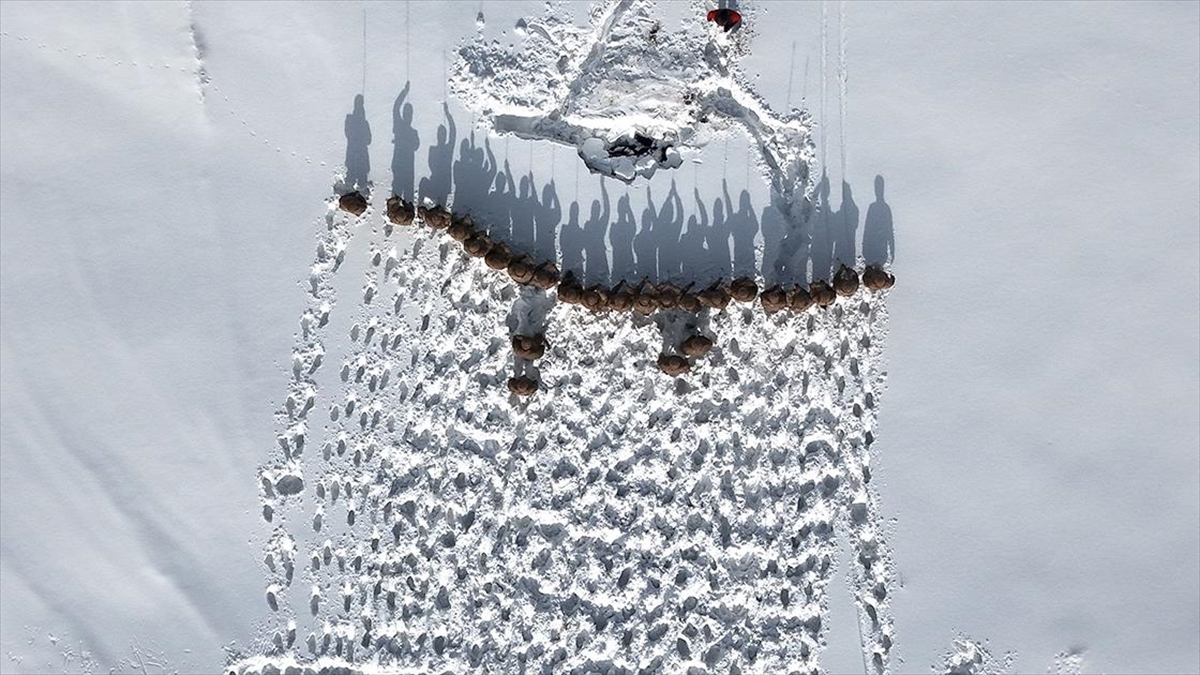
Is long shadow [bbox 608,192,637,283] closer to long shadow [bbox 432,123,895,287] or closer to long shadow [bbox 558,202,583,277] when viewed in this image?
long shadow [bbox 432,123,895,287]

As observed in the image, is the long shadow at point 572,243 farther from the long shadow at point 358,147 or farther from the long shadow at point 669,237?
the long shadow at point 358,147

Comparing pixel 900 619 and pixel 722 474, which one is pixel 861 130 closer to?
pixel 722 474

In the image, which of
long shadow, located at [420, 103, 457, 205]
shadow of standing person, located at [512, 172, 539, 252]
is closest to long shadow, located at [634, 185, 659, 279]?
shadow of standing person, located at [512, 172, 539, 252]

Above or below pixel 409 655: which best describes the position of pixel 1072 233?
above

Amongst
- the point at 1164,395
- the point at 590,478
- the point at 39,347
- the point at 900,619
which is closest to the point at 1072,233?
the point at 1164,395

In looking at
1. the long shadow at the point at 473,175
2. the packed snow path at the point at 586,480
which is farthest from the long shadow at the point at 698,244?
the long shadow at the point at 473,175

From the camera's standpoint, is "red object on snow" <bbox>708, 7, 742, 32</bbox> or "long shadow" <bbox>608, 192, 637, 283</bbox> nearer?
"red object on snow" <bbox>708, 7, 742, 32</bbox>
